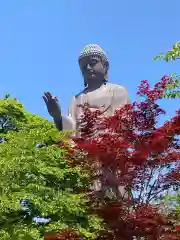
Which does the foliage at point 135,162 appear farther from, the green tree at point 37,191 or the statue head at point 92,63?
the statue head at point 92,63

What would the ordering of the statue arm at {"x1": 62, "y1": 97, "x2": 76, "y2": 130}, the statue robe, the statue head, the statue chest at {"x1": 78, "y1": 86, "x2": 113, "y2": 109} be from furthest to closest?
the statue head < the statue chest at {"x1": 78, "y1": 86, "x2": 113, "y2": 109} < the statue robe < the statue arm at {"x1": 62, "y1": 97, "x2": 76, "y2": 130}

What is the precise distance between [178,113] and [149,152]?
1.09 meters

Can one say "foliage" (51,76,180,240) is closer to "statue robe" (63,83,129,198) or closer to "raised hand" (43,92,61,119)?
"raised hand" (43,92,61,119)

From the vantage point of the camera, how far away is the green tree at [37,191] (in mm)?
7609

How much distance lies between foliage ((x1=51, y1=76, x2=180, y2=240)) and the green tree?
393 millimetres

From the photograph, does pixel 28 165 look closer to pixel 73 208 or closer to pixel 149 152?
pixel 73 208

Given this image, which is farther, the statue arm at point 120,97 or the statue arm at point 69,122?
the statue arm at point 120,97

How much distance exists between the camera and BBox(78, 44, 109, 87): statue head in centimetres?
1338

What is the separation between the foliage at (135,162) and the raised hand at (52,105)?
7.97 ft

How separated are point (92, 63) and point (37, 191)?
6.28m

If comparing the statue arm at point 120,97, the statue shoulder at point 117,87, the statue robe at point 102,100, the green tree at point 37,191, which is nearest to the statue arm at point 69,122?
the statue robe at point 102,100

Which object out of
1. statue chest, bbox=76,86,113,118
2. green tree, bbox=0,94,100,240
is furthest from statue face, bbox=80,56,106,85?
green tree, bbox=0,94,100,240

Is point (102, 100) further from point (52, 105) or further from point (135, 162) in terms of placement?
point (135, 162)

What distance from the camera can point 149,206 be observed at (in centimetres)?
740
